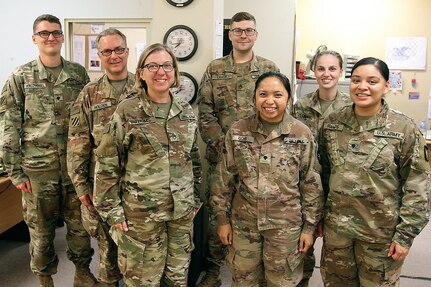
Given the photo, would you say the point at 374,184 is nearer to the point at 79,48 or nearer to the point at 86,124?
the point at 86,124

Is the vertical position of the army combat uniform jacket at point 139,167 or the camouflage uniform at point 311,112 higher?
the camouflage uniform at point 311,112

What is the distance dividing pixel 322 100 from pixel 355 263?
0.99m

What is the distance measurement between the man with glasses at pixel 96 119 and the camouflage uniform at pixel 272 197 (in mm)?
702

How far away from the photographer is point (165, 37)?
265 centimetres

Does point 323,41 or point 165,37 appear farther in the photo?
point 323,41

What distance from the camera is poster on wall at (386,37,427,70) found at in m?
4.77

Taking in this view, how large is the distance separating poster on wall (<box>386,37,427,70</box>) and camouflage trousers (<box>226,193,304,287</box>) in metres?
3.73

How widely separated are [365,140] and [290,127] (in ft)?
1.16

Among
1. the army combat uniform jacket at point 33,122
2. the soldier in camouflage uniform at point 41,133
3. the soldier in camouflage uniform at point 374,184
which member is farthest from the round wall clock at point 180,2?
the soldier in camouflage uniform at point 374,184

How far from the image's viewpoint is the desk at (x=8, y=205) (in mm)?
2779

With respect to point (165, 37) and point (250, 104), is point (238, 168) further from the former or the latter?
point (165, 37)

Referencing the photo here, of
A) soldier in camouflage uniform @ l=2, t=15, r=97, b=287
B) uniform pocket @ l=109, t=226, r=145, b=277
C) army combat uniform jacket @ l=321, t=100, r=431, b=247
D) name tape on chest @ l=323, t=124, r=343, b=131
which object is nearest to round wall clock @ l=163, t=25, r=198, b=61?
soldier in camouflage uniform @ l=2, t=15, r=97, b=287

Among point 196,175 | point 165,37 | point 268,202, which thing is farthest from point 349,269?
point 165,37

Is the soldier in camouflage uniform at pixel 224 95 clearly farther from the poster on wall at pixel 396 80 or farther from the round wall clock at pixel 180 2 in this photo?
the poster on wall at pixel 396 80
